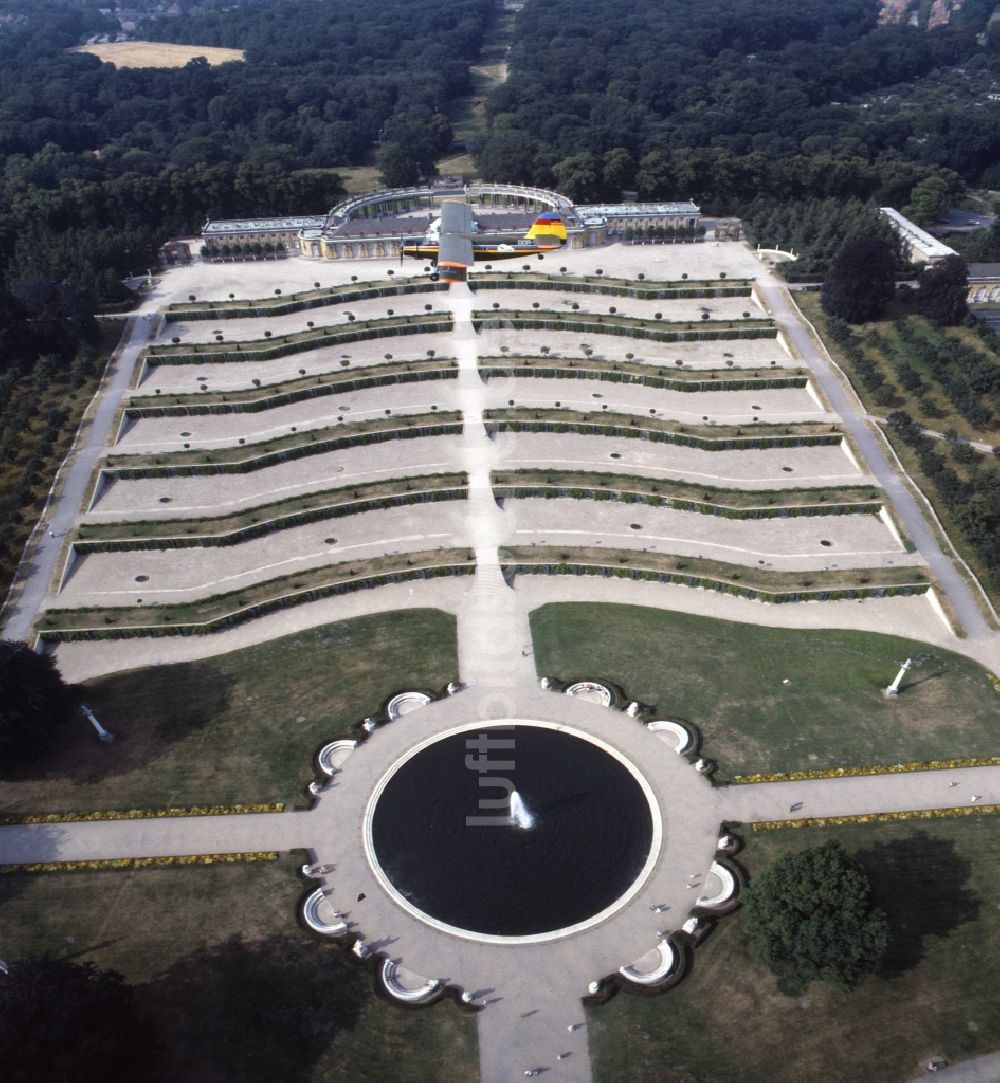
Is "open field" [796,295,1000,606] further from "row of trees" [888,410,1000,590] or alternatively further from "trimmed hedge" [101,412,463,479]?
"trimmed hedge" [101,412,463,479]

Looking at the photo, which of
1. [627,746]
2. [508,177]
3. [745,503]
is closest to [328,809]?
[627,746]

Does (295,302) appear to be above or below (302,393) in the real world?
above

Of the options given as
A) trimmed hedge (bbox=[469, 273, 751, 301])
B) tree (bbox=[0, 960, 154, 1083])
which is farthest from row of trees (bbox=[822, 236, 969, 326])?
tree (bbox=[0, 960, 154, 1083])

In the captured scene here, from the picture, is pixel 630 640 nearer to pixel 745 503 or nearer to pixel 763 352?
pixel 745 503

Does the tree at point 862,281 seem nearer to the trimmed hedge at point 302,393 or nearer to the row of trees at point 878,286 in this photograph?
the row of trees at point 878,286

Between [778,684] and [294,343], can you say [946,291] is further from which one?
[294,343]

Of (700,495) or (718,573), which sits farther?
(700,495)

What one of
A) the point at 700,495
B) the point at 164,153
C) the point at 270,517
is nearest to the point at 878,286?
the point at 700,495
